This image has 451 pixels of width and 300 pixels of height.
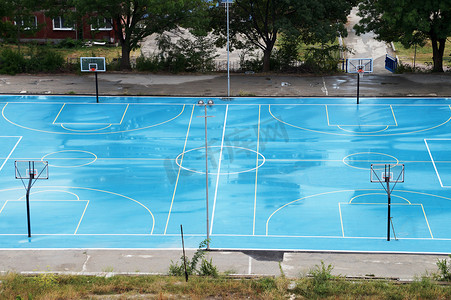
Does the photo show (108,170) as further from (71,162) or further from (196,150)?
(196,150)

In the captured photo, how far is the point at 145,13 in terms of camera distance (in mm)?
44250

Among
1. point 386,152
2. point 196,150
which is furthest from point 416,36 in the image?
point 196,150

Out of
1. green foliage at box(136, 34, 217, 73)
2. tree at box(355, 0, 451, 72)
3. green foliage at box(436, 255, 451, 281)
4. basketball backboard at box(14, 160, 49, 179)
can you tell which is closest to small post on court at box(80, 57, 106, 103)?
green foliage at box(136, 34, 217, 73)

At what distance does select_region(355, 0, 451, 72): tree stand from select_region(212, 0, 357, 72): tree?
1.67m

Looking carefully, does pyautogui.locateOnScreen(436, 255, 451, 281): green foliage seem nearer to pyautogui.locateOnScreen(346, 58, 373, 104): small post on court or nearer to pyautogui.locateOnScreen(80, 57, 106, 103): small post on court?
pyautogui.locateOnScreen(346, 58, 373, 104): small post on court

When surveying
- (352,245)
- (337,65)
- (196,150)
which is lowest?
(352,245)

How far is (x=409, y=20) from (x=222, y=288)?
78.7 feet

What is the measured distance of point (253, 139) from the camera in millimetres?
35625

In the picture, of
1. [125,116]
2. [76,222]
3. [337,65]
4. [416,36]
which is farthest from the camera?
[337,65]

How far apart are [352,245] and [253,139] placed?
33.7 ft

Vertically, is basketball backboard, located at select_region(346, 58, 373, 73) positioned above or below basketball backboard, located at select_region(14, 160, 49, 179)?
above

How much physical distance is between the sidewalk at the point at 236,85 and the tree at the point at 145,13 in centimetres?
279

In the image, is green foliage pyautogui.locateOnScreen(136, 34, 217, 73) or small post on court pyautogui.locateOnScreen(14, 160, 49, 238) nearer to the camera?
small post on court pyautogui.locateOnScreen(14, 160, 49, 238)

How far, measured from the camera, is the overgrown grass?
21.0 m
